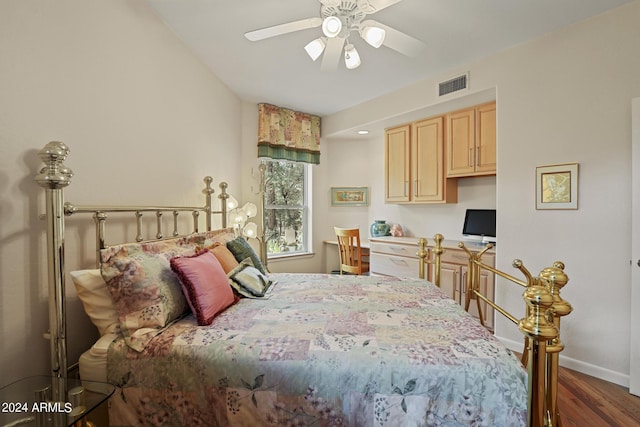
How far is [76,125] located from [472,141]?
3.20 meters

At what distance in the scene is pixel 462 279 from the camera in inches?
116

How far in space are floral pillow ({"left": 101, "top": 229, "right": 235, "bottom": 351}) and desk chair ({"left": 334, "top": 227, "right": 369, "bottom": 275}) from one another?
248cm

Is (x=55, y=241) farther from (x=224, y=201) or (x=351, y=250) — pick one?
(x=351, y=250)

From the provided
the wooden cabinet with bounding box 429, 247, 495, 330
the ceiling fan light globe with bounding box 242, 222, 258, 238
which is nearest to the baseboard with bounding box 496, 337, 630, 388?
the wooden cabinet with bounding box 429, 247, 495, 330

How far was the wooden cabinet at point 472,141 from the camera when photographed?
2926mm

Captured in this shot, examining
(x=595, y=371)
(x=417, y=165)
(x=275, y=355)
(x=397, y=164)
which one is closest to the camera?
(x=275, y=355)

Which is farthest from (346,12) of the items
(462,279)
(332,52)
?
(462,279)

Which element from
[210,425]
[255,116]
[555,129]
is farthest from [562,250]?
[255,116]

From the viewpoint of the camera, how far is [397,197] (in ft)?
12.8

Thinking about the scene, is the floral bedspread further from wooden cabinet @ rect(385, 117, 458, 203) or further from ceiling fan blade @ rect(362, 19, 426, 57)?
wooden cabinet @ rect(385, 117, 458, 203)

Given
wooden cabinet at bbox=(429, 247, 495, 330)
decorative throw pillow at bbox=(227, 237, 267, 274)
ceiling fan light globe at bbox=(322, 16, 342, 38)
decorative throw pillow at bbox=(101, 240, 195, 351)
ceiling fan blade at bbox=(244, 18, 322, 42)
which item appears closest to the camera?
decorative throw pillow at bbox=(101, 240, 195, 351)

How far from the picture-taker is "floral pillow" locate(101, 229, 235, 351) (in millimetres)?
1307

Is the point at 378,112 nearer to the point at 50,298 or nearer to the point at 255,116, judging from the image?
the point at 255,116

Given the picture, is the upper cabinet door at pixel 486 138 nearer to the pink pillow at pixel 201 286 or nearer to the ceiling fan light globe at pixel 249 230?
the ceiling fan light globe at pixel 249 230
